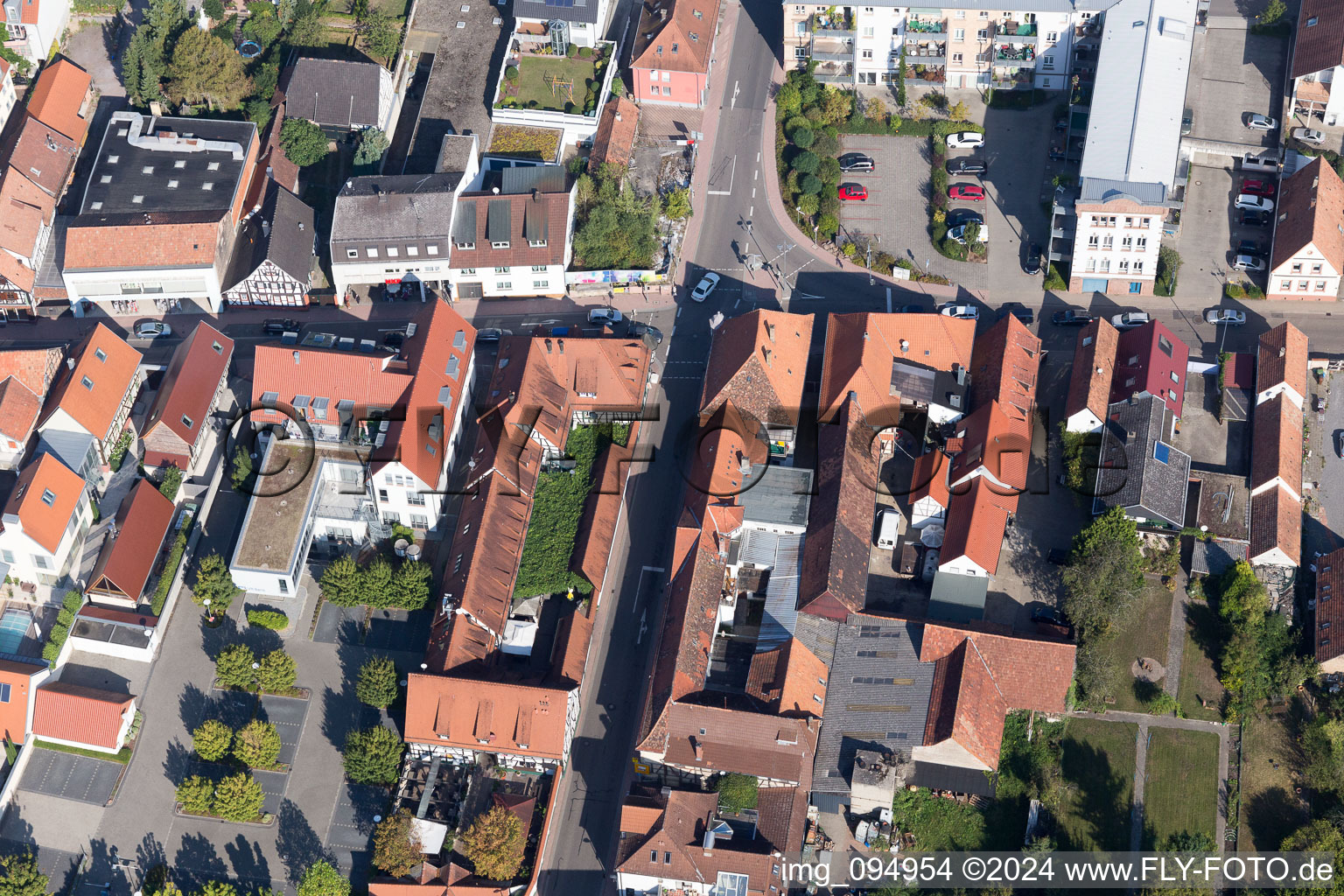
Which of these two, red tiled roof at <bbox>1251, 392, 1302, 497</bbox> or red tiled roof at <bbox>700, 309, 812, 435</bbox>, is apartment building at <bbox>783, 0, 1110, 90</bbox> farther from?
red tiled roof at <bbox>1251, 392, 1302, 497</bbox>

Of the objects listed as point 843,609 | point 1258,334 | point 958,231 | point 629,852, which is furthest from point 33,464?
point 1258,334

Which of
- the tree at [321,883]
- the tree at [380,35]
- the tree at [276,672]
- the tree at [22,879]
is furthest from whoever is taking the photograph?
the tree at [380,35]

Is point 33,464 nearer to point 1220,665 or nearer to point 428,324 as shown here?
point 428,324

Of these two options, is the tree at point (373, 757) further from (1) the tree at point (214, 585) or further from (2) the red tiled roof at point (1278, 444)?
(2) the red tiled roof at point (1278, 444)

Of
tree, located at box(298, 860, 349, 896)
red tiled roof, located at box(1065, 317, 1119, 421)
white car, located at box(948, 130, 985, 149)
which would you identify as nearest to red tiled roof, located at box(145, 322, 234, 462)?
tree, located at box(298, 860, 349, 896)

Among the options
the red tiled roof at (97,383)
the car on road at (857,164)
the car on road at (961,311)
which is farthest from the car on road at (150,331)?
the car on road at (961,311)

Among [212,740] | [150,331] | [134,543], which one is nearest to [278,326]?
[150,331]
